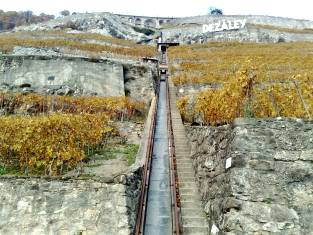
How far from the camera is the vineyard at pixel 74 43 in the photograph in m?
46.6

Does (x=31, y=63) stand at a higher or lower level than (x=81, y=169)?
higher

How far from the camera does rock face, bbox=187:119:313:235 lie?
11.2 m

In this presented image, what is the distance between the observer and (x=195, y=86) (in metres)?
32.6

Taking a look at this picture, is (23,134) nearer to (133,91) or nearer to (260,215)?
(260,215)

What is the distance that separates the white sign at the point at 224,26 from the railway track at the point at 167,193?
53.4 meters

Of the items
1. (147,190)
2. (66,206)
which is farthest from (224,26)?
(66,206)

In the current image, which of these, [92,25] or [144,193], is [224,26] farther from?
[144,193]

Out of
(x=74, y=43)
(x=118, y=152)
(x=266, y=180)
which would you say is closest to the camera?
(x=266, y=180)

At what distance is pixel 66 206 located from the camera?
1418 centimetres

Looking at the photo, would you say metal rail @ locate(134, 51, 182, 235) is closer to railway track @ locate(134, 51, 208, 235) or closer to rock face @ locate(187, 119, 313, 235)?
railway track @ locate(134, 51, 208, 235)

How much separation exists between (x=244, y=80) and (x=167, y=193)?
4.38m

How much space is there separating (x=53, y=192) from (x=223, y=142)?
5336 mm

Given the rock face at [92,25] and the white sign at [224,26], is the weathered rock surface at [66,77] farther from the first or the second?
the white sign at [224,26]

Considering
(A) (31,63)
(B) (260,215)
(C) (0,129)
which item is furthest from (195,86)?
(B) (260,215)
